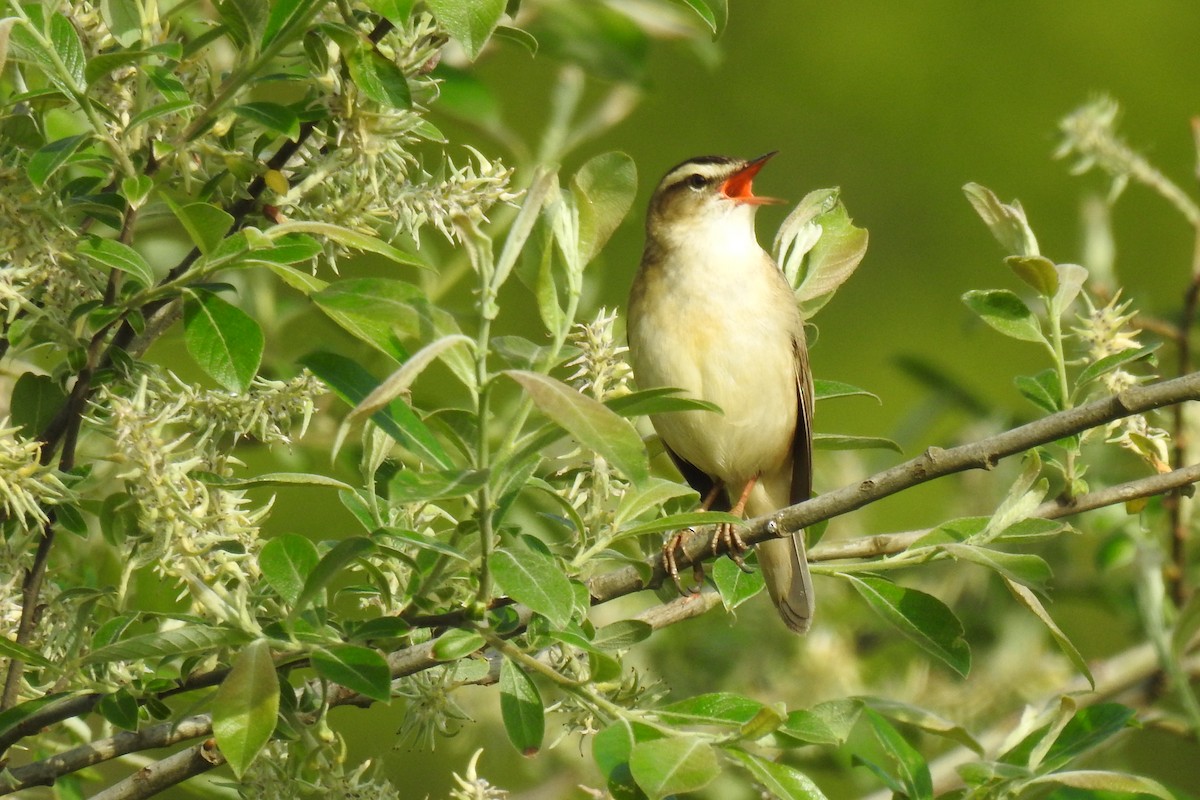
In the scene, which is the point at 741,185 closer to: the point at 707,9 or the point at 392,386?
the point at 707,9

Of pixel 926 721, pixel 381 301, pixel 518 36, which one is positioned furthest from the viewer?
pixel 926 721

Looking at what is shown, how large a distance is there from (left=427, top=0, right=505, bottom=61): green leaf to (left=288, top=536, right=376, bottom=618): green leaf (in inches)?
22.6

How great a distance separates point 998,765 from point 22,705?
127cm

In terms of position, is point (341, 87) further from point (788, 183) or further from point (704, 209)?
point (788, 183)

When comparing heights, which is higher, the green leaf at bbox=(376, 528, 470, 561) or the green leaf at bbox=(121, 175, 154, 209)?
the green leaf at bbox=(121, 175, 154, 209)

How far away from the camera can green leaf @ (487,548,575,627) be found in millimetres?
1499

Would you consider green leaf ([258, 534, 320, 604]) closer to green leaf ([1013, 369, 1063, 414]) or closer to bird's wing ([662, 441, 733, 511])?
green leaf ([1013, 369, 1063, 414])

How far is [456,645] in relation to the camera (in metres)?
1.63

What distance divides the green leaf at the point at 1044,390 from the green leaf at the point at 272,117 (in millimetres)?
1088

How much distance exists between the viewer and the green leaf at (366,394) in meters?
1.59

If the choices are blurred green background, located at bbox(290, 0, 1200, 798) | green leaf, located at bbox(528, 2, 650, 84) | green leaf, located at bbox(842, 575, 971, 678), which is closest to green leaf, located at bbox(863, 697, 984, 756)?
green leaf, located at bbox(842, 575, 971, 678)

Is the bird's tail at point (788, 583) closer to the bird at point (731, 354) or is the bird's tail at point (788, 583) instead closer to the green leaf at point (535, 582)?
the bird at point (731, 354)

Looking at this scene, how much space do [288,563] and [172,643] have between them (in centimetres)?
16

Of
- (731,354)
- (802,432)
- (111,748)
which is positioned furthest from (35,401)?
(802,432)
